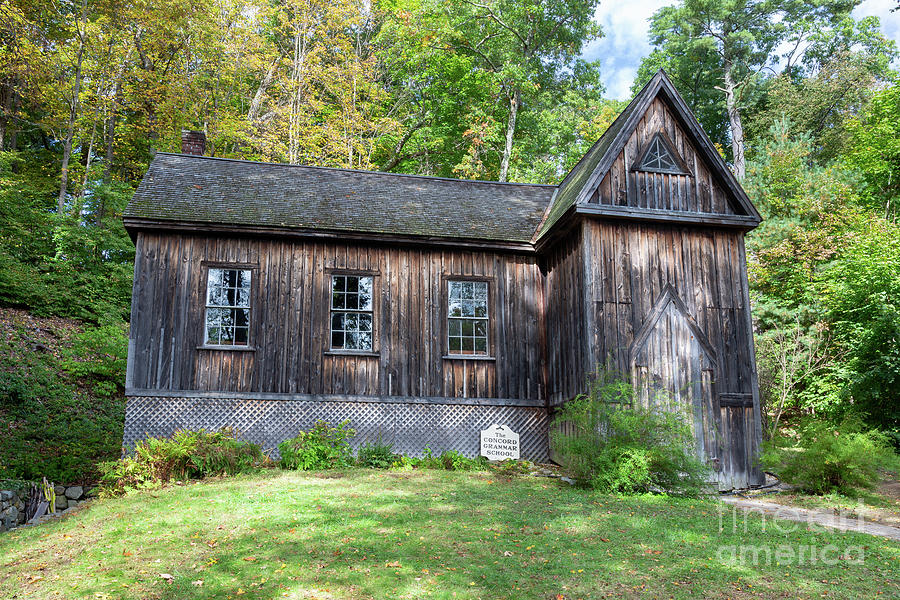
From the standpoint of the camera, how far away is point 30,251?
75.1 ft

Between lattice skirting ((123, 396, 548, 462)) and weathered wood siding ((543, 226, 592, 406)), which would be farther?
weathered wood siding ((543, 226, 592, 406))

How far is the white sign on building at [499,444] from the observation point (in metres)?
14.9

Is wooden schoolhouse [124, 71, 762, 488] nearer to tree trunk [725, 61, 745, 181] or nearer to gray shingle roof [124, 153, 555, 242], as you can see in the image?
gray shingle roof [124, 153, 555, 242]

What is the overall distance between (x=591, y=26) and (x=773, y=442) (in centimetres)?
2707

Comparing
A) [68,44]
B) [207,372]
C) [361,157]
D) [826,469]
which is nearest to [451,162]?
[361,157]

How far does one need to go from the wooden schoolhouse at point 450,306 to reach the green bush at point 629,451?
60.9 inches

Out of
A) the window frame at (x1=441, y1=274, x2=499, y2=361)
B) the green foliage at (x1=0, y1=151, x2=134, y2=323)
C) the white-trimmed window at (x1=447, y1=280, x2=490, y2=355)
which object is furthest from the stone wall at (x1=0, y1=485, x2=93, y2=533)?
the green foliage at (x1=0, y1=151, x2=134, y2=323)

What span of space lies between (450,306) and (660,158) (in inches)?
215

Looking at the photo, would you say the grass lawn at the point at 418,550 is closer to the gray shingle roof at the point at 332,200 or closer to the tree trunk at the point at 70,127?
the gray shingle roof at the point at 332,200

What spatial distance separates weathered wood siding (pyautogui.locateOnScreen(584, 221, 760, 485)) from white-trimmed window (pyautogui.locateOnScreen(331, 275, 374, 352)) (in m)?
4.76

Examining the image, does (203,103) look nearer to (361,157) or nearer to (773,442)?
(361,157)

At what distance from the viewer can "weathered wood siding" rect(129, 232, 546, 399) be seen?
14234mm

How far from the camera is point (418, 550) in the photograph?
302 inches

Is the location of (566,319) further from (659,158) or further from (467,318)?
(659,158)
